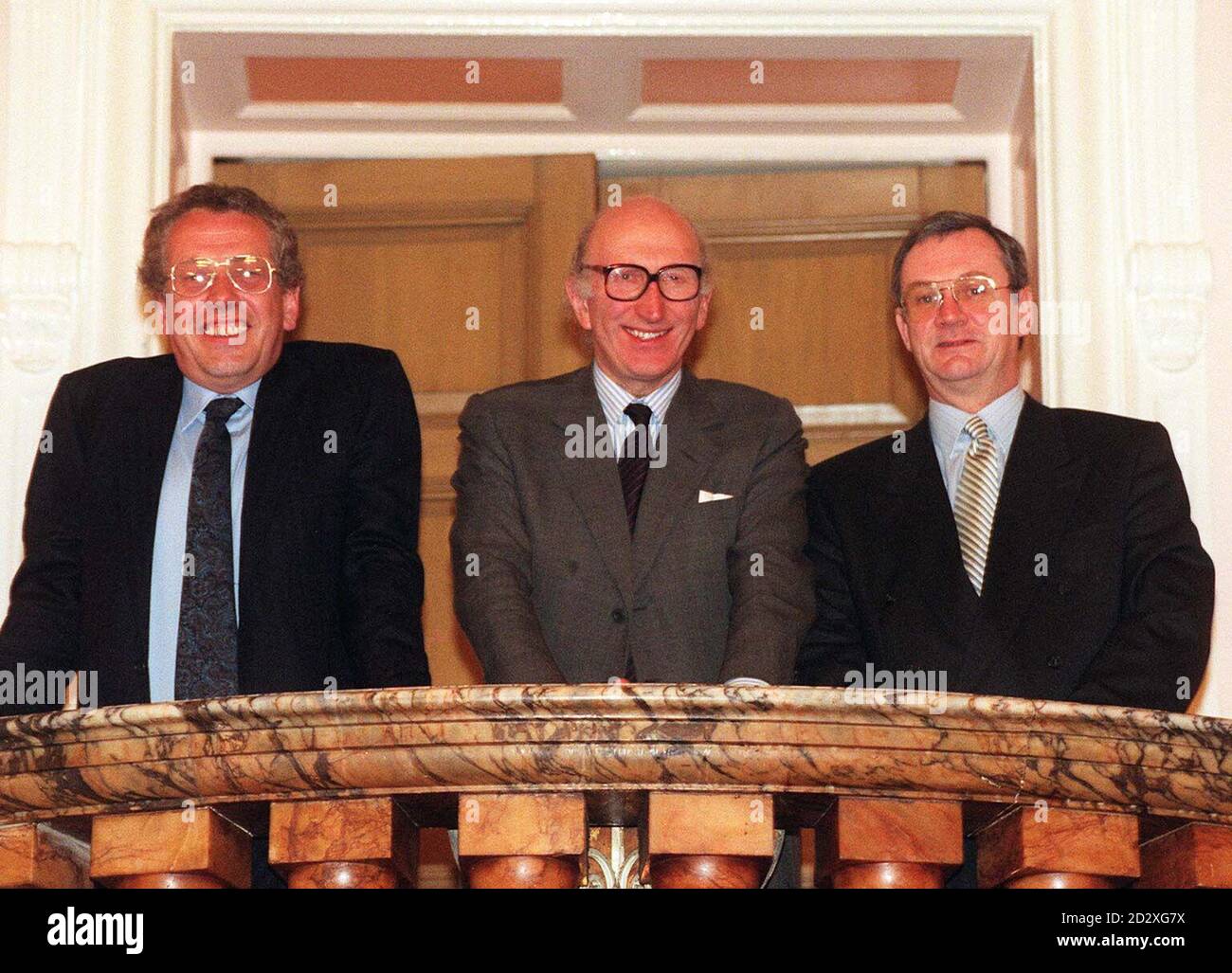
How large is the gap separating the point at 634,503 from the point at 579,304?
1.80ft

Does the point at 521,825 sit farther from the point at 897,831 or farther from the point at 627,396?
the point at 627,396

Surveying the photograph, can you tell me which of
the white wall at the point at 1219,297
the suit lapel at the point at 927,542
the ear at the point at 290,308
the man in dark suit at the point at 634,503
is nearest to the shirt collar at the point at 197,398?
the ear at the point at 290,308

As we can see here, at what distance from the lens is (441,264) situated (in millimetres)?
4879

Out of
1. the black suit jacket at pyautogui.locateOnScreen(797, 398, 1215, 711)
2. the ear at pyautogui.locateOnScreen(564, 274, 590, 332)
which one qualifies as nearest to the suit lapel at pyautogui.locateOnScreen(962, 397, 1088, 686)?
the black suit jacket at pyautogui.locateOnScreen(797, 398, 1215, 711)

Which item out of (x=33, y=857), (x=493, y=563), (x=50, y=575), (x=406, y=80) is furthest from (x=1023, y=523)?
(x=406, y=80)

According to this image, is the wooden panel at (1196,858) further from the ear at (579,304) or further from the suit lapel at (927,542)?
the ear at (579,304)

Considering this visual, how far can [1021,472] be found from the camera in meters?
3.41

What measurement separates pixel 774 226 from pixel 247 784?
321 centimetres

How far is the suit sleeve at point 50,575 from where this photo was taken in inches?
122

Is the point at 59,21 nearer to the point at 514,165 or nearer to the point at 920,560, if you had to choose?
the point at 514,165

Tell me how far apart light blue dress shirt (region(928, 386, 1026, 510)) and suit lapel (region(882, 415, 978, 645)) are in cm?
2

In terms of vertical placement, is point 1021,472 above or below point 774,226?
below

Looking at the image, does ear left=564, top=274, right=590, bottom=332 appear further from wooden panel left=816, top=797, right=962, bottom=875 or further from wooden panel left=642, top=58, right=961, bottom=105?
wooden panel left=816, top=797, right=962, bottom=875
